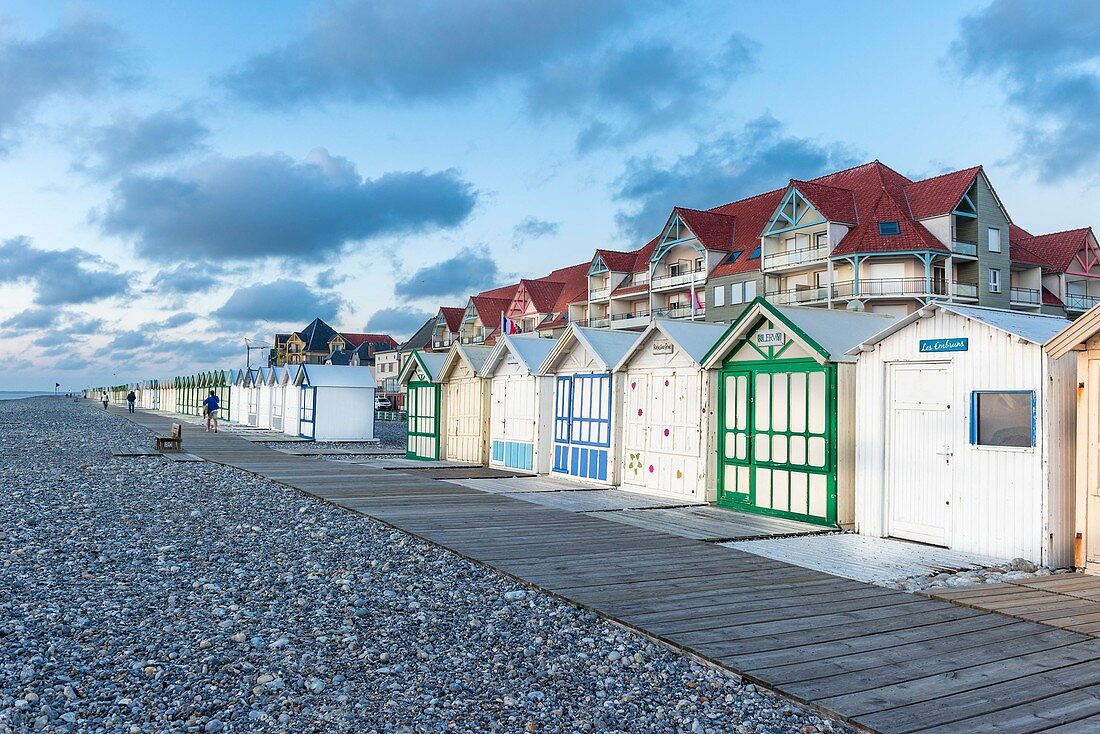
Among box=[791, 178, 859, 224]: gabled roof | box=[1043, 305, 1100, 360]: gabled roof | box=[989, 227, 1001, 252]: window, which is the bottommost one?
box=[1043, 305, 1100, 360]: gabled roof

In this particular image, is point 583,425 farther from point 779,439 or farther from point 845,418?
point 845,418

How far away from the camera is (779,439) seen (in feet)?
38.9

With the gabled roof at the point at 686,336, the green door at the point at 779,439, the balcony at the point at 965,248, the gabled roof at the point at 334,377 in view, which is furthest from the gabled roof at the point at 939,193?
the green door at the point at 779,439

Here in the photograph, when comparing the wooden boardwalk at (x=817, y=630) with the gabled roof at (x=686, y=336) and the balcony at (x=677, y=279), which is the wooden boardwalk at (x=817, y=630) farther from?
the balcony at (x=677, y=279)

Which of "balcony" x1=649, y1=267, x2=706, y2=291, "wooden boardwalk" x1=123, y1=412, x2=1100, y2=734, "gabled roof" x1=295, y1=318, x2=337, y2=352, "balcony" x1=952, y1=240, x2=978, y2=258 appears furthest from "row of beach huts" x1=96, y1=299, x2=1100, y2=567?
"gabled roof" x1=295, y1=318, x2=337, y2=352

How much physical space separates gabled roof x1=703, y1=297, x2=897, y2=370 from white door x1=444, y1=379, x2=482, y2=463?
9.05 metres

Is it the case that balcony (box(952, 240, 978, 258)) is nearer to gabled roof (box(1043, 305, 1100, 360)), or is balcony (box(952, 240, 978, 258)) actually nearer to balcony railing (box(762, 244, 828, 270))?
balcony railing (box(762, 244, 828, 270))

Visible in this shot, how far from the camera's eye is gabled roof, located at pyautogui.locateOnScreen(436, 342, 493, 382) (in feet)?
68.5

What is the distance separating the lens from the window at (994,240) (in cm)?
4253

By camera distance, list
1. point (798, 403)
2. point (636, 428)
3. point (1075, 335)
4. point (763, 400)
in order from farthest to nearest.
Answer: point (636, 428) → point (763, 400) → point (798, 403) → point (1075, 335)

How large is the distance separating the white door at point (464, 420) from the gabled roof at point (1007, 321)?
40.7 feet

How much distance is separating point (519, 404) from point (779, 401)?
8231mm

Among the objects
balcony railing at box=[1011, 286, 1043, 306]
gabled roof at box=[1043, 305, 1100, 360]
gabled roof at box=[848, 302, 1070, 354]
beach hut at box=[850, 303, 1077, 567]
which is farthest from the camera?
balcony railing at box=[1011, 286, 1043, 306]

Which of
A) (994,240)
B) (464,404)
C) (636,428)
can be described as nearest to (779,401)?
(636,428)
